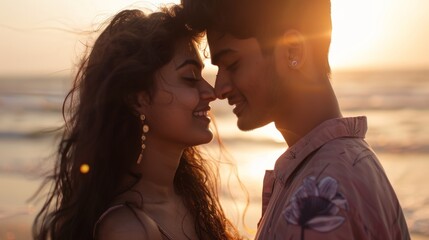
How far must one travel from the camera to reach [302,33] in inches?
145

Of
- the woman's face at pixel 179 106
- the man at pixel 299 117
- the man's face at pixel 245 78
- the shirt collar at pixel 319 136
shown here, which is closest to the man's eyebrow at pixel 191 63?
the woman's face at pixel 179 106

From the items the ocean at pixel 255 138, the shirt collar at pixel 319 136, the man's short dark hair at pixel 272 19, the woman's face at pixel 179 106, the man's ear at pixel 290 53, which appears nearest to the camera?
the shirt collar at pixel 319 136

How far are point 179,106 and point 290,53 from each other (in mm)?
1010

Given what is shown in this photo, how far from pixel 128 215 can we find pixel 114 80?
0.77 m

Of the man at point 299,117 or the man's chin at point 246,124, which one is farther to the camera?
the man's chin at point 246,124

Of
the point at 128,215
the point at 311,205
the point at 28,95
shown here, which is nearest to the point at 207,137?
the point at 128,215

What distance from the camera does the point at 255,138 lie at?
44.5ft

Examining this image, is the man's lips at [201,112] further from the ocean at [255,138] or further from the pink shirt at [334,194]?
the pink shirt at [334,194]

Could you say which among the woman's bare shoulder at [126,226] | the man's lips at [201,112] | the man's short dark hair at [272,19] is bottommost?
the woman's bare shoulder at [126,226]

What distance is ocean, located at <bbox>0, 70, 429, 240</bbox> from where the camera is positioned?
30.9ft

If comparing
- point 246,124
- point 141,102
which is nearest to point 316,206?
point 246,124

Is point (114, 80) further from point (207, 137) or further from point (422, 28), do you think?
point (422, 28)

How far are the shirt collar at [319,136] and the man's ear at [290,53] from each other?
0.33 m

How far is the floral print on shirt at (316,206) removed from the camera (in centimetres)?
292
